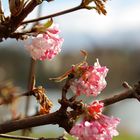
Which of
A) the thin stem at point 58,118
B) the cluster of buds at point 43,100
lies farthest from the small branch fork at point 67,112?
the cluster of buds at point 43,100

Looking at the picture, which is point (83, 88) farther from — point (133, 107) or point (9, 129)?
point (133, 107)

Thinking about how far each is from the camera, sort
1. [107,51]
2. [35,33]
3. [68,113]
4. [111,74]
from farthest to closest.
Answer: [107,51], [111,74], [35,33], [68,113]

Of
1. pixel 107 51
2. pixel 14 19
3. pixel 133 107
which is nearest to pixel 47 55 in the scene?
pixel 14 19

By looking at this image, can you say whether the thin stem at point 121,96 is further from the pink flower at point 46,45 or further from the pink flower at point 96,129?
the pink flower at point 46,45

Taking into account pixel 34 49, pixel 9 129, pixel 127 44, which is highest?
pixel 34 49

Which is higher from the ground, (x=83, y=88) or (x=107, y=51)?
(x=83, y=88)

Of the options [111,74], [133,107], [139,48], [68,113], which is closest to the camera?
[68,113]

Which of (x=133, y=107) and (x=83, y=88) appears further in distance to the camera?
(x=133, y=107)
